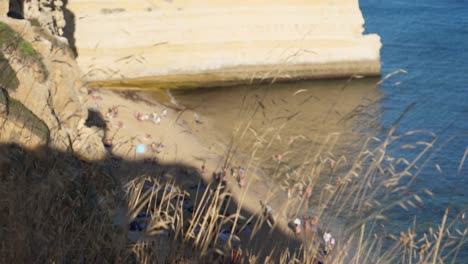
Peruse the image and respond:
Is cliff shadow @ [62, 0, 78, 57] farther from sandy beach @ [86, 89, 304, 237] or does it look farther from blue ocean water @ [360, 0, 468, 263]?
blue ocean water @ [360, 0, 468, 263]

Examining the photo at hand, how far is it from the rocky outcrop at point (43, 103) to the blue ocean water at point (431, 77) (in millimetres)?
10387

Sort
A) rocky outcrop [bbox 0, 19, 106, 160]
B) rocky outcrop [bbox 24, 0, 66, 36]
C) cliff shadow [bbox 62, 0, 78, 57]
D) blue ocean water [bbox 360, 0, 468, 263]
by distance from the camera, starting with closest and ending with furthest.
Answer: rocky outcrop [bbox 0, 19, 106, 160], rocky outcrop [bbox 24, 0, 66, 36], blue ocean water [bbox 360, 0, 468, 263], cliff shadow [bbox 62, 0, 78, 57]

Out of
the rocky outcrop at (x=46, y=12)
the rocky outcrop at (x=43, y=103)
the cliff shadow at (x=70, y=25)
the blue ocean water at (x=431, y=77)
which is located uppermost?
the rocky outcrop at (x=43, y=103)

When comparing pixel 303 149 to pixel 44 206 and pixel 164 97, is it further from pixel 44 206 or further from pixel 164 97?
pixel 44 206

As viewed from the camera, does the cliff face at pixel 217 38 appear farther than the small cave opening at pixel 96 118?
Yes

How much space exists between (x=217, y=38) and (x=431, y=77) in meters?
12.2

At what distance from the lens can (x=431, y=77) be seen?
→ 39125 millimetres

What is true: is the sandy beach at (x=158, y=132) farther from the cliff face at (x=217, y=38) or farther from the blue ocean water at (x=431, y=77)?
the blue ocean water at (x=431, y=77)

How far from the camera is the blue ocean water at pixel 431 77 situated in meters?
23.5

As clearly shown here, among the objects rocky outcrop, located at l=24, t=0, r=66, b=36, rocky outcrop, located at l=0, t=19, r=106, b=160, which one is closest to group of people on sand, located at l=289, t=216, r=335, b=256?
rocky outcrop, located at l=0, t=19, r=106, b=160

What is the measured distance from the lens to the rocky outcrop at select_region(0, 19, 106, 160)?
7.05 meters

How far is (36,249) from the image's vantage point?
13.5 feet

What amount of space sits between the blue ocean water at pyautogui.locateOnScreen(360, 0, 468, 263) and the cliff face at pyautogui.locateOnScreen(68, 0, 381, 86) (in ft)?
11.5

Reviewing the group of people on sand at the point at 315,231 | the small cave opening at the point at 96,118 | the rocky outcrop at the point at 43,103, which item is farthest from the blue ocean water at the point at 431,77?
the group of people on sand at the point at 315,231
